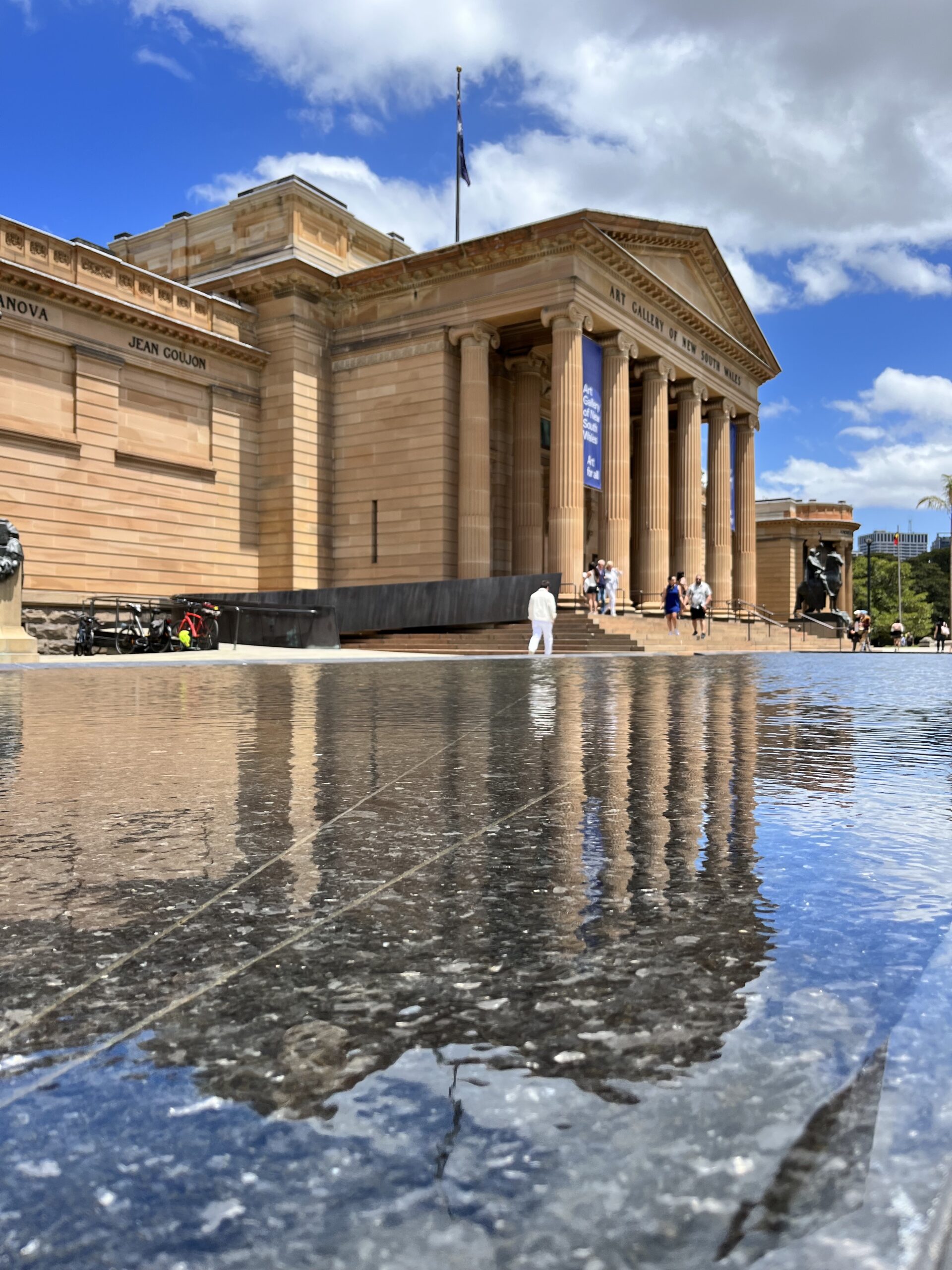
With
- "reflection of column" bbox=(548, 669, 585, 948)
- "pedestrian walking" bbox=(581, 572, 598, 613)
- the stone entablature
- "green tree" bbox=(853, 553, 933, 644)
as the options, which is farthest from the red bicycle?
"green tree" bbox=(853, 553, 933, 644)

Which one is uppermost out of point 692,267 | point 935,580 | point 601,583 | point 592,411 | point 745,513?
point 692,267

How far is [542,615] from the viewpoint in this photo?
67.9ft

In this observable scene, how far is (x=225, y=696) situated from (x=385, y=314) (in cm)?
2734

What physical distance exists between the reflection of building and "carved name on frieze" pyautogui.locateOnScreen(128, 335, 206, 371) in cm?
4602

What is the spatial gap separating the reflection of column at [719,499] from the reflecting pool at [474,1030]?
128ft

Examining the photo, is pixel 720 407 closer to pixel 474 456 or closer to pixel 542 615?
pixel 474 456

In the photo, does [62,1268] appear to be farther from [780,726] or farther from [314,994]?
[780,726]

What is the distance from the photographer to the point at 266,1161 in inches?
31.5

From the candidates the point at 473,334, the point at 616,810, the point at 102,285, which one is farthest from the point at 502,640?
the point at 616,810

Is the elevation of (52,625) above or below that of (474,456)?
below

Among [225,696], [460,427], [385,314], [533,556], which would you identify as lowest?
[225,696]

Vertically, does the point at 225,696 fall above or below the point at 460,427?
below

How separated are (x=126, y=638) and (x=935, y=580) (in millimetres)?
80196

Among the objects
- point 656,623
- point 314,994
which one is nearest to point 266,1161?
point 314,994
